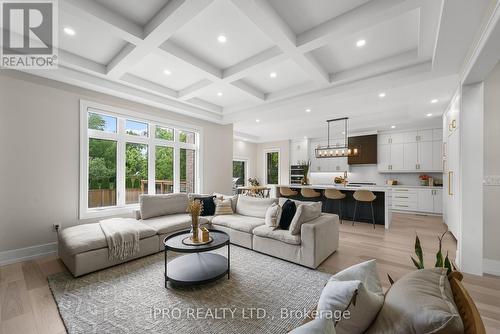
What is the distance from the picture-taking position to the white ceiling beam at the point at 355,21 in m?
2.06

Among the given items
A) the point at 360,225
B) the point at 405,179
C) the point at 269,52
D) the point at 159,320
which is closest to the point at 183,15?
the point at 269,52

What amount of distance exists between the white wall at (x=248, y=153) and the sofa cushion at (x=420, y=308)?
847 cm

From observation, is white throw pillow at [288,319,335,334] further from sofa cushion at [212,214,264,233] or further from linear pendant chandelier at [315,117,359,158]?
linear pendant chandelier at [315,117,359,158]

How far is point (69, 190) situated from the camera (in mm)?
3588

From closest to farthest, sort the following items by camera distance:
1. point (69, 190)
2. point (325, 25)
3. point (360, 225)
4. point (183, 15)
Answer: point (183, 15), point (325, 25), point (69, 190), point (360, 225)

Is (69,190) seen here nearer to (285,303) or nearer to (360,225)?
(285,303)

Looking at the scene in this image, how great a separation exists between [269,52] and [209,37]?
829 millimetres

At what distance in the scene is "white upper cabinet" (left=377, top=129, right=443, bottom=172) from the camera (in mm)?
6469

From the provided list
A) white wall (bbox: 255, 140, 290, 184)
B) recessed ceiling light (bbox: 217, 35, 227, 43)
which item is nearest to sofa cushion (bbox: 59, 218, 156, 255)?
recessed ceiling light (bbox: 217, 35, 227, 43)

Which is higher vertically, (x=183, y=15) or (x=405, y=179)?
(x=183, y=15)

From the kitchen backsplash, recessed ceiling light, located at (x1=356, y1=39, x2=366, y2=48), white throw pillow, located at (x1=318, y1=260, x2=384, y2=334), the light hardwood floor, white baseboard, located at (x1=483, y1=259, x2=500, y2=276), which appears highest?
recessed ceiling light, located at (x1=356, y1=39, x2=366, y2=48)

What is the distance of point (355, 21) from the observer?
7.44 feet

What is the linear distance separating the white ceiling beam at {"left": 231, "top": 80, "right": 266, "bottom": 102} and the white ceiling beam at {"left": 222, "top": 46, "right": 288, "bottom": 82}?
364 mm

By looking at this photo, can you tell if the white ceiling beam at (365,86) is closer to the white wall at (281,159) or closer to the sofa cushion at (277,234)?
the sofa cushion at (277,234)
